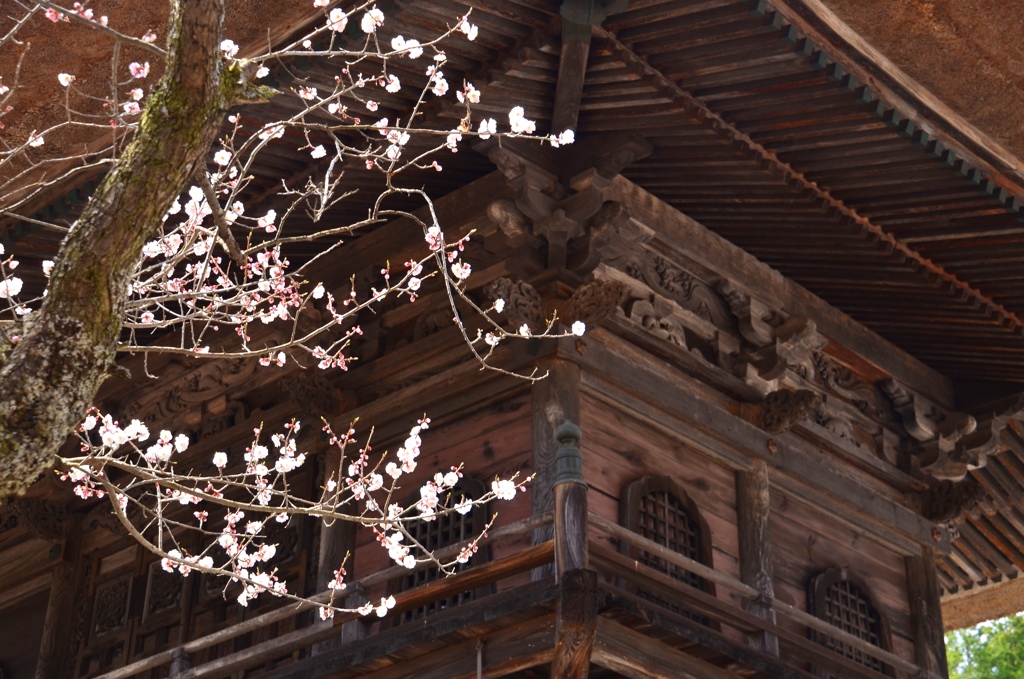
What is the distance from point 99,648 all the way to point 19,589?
1.29 metres

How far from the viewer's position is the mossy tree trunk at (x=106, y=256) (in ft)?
15.2

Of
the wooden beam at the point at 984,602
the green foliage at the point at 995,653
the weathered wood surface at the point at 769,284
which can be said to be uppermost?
the green foliage at the point at 995,653

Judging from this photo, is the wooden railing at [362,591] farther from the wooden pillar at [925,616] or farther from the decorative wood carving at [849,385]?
the wooden pillar at [925,616]

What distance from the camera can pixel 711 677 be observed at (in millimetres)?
8102

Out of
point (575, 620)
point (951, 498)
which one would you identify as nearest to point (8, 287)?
point (575, 620)

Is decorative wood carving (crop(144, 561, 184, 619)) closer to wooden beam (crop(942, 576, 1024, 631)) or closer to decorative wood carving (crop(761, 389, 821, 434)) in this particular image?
decorative wood carving (crop(761, 389, 821, 434))

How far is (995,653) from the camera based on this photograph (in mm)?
21719

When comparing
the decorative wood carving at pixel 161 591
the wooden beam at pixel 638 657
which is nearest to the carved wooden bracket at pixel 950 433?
the wooden beam at pixel 638 657

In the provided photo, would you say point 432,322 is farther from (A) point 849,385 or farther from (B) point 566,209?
(A) point 849,385

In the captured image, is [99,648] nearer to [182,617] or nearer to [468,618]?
[182,617]

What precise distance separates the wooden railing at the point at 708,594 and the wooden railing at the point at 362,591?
0.35 meters

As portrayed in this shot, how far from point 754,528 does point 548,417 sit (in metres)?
1.82

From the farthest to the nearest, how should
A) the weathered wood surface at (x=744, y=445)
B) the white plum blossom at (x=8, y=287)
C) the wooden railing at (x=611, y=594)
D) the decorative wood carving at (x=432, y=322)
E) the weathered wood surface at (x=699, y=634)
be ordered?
the decorative wood carving at (x=432, y=322)
the weathered wood surface at (x=744, y=445)
the wooden railing at (x=611, y=594)
the weathered wood surface at (x=699, y=634)
the white plum blossom at (x=8, y=287)

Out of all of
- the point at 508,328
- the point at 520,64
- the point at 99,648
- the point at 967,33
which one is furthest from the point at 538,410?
the point at 99,648
